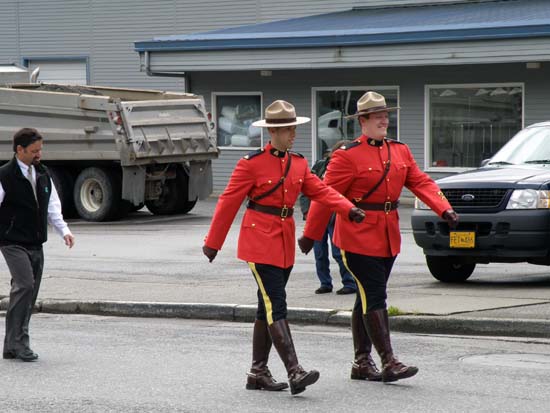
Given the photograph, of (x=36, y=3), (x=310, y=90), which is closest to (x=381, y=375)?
(x=310, y=90)

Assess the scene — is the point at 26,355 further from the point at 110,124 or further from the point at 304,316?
the point at 110,124

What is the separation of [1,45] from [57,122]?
14069mm

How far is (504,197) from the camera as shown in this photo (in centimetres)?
1366

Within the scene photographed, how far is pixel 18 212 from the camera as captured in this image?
33.8 feet

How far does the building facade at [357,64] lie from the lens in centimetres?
2614

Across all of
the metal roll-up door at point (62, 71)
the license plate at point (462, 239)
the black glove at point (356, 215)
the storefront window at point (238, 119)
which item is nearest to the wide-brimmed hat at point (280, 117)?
A: the black glove at point (356, 215)

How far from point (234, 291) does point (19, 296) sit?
408 centimetres

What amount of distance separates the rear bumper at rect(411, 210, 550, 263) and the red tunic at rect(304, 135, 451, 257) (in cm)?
467

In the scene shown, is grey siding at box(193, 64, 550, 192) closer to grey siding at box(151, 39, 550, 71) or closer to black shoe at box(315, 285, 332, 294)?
grey siding at box(151, 39, 550, 71)

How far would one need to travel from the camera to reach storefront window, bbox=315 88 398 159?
1164 inches

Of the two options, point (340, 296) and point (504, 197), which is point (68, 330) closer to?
point (340, 296)

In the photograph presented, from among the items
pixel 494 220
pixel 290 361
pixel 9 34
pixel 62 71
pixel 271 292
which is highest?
pixel 9 34

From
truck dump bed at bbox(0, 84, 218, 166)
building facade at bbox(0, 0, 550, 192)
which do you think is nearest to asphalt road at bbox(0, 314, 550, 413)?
truck dump bed at bbox(0, 84, 218, 166)

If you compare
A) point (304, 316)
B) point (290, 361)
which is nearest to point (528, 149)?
point (304, 316)
